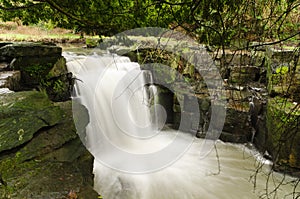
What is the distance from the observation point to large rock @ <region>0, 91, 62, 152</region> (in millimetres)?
2645

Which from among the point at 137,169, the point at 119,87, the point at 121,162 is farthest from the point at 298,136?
the point at 119,87

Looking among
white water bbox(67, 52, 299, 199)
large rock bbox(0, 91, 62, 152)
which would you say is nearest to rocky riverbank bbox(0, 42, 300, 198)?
large rock bbox(0, 91, 62, 152)

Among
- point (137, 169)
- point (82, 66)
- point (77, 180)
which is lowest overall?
point (137, 169)

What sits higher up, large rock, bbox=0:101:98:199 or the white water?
large rock, bbox=0:101:98:199

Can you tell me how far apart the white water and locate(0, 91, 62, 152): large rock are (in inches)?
22.3

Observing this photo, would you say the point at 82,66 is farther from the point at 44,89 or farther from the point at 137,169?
the point at 137,169

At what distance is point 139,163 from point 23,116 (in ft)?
8.47

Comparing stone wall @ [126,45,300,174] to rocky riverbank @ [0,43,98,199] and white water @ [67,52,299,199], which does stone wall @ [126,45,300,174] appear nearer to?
white water @ [67,52,299,199]

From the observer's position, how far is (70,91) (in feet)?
17.6

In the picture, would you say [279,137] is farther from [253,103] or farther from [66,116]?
[66,116]

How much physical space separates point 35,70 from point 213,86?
4.08 m

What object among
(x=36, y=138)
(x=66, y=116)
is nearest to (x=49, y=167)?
(x=36, y=138)

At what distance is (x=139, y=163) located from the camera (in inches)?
191

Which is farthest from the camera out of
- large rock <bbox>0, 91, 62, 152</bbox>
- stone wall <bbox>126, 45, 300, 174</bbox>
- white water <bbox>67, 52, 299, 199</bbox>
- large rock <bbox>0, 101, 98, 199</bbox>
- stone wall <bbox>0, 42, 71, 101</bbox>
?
stone wall <bbox>0, 42, 71, 101</bbox>
